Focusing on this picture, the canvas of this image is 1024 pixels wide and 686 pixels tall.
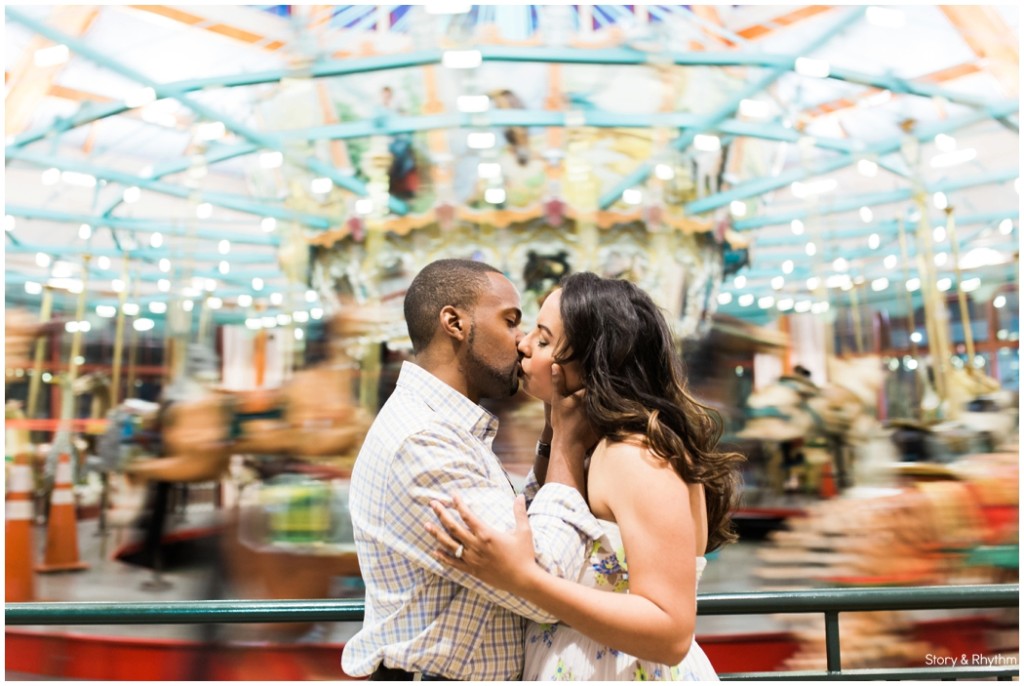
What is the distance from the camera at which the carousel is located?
3578mm

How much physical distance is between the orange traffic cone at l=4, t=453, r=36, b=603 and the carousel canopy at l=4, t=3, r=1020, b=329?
1337 mm

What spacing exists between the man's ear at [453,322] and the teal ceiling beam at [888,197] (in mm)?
4225

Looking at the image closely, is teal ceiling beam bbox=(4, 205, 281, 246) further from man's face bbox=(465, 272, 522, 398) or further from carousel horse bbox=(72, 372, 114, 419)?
man's face bbox=(465, 272, 522, 398)

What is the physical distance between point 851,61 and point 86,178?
5.57m

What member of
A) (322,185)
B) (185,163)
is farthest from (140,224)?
(322,185)

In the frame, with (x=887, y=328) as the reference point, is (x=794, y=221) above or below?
above

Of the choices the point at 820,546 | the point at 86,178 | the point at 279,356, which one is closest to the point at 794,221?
the point at 820,546

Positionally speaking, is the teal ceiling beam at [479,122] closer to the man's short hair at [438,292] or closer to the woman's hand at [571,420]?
the man's short hair at [438,292]

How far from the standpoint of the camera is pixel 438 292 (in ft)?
4.86

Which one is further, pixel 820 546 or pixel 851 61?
pixel 851 61

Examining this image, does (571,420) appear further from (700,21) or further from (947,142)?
(947,142)

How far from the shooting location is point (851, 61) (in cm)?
487

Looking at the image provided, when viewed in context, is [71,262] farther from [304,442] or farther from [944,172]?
[944,172]

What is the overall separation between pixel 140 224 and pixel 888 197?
19.2ft
